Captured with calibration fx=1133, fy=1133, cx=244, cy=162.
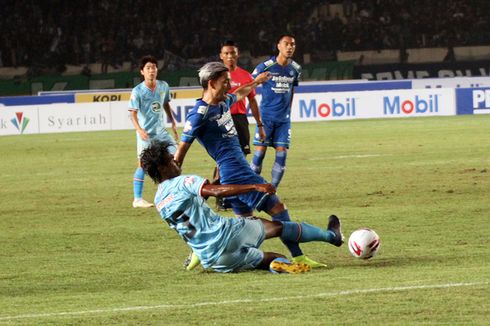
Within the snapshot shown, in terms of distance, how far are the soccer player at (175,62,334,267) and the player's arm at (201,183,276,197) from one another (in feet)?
3.46

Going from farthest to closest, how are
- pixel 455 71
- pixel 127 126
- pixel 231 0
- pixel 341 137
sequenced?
pixel 231 0 < pixel 455 71 < pixel 127 126 < pixel 341 137

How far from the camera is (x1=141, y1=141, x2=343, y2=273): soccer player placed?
357 inches

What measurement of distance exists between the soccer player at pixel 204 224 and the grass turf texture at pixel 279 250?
18 centimetres

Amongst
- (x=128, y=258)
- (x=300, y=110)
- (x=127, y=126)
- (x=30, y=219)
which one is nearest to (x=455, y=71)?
(x=300, y=110)

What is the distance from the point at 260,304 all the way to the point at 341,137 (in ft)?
68.0

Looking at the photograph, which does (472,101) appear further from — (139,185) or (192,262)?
(192,262)

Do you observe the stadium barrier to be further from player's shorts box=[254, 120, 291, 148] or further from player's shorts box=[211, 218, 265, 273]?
player's shorts box=[211, 218, 265, 273]

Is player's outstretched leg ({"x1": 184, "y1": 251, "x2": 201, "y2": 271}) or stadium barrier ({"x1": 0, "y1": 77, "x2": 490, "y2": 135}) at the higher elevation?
player's outstretched leg ({"x1": 184, "y1": 251, "x2": 201, "y2": 271})

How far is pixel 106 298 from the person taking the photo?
8438 millimetres

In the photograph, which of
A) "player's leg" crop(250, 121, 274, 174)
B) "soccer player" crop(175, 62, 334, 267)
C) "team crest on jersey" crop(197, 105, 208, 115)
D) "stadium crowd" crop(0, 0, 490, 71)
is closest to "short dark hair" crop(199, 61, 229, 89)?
"soccer player" crop(175, 62, 334, 267)

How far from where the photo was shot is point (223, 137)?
10227 millimetres

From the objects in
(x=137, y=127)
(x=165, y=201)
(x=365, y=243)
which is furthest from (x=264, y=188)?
(x=137, y=127)

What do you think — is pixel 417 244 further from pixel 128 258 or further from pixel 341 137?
pixel 341 137

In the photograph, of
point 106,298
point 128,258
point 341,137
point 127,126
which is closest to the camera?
point 106,298
